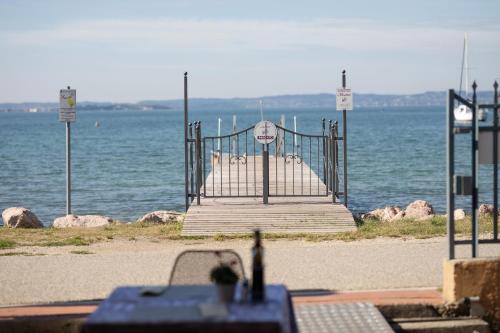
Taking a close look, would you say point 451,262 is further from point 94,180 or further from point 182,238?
point 94,180

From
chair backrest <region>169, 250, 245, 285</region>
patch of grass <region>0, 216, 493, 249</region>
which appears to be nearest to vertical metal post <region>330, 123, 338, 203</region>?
patch of grass <region>0, 216, 493, 249</region>

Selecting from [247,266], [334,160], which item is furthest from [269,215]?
[247,266]

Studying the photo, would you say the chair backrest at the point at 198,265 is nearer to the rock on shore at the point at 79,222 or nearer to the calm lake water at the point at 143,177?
the rock on shore at the point at 79,222

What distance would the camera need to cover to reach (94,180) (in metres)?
47.3

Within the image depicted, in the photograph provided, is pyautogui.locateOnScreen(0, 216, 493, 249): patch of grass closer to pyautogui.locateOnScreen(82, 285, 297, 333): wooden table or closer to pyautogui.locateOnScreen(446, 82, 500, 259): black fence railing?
pyautogui.locateOnScreen(446, 82, 500, 259): black fence railing

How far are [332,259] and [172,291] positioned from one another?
579cm

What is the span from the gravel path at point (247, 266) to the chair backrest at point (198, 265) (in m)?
2.77

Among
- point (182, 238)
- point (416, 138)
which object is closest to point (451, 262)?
point (182, 238)

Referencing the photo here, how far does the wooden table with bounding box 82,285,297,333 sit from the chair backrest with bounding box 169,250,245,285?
784mm

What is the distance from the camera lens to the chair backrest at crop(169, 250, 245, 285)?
23.9ft

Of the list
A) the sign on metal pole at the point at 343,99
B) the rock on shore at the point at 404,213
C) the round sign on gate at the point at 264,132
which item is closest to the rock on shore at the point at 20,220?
the round sign on gate at the point at 264,132

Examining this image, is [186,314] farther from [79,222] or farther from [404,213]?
[404,213]

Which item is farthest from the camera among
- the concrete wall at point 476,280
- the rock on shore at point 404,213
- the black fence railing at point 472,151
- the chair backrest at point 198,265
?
the rock on shore at point 404,213

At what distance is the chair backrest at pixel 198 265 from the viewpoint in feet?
23.9
